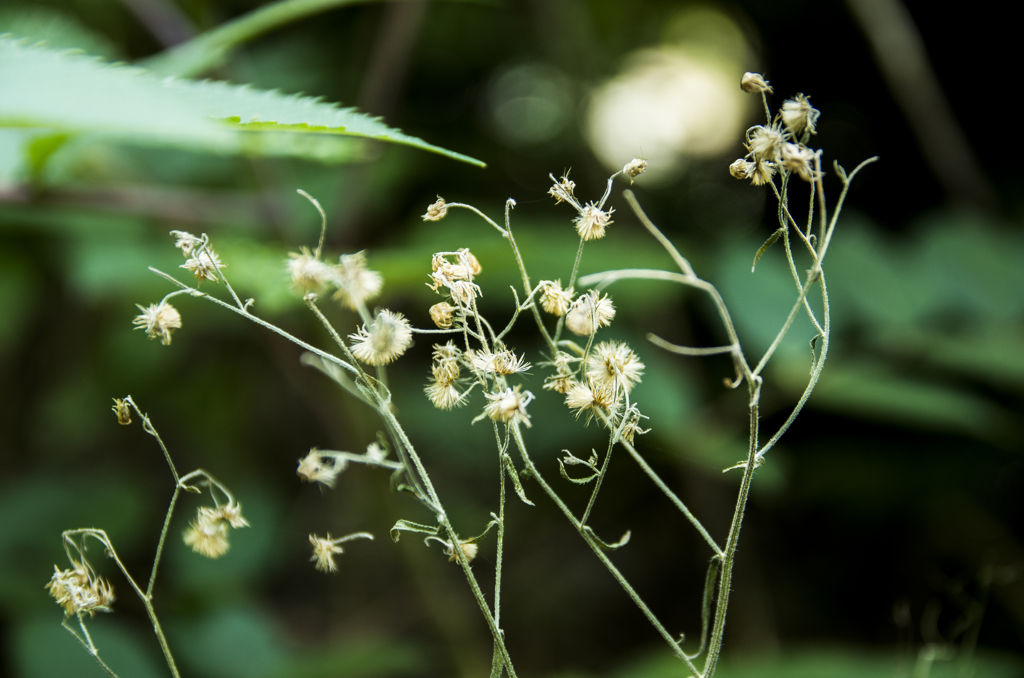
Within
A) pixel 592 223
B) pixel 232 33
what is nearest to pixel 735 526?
pixel 592 223

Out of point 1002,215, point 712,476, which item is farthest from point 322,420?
point 1002,215

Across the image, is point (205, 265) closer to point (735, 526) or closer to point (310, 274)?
point (310, 274)

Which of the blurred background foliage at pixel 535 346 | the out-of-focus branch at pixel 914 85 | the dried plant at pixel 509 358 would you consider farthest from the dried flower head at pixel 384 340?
the out-of-focus branch at pixel 914 85

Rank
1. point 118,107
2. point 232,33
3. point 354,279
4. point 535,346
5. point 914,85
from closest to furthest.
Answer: point 118,107
point 354,279
point 232,33
point 914,85
point 535,346

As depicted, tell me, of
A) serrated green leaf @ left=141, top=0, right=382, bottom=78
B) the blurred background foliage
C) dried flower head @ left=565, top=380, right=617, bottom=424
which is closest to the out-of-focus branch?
the blurred background foliage

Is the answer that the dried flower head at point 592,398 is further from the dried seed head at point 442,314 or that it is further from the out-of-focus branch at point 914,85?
the out-of-focus branch at point 914,85

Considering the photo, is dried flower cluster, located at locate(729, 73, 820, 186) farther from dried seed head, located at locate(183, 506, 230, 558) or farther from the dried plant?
dried seed head, located at locate(183, 506, 230, 558)
